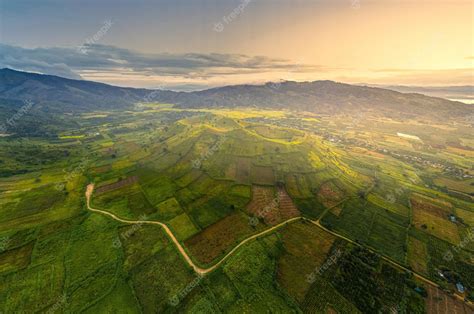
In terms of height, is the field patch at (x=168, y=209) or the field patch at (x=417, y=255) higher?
the field patch at (x=168, y=209)

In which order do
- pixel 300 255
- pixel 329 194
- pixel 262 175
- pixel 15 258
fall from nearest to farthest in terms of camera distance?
pixel 15 258, pixel 300 255, pixel 329 194, pixel 262 175

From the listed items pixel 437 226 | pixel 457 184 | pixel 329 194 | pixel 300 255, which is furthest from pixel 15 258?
pixel 457 184


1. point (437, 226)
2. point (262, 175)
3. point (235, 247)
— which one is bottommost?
point (437, 226)

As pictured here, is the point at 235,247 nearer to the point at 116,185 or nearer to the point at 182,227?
the point at 182,227

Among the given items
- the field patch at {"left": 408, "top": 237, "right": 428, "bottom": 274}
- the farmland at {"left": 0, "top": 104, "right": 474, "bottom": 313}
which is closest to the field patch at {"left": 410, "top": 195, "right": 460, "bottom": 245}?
the farmland at {"left": 0, "top": 104, "right": 474, "bottom": 313}

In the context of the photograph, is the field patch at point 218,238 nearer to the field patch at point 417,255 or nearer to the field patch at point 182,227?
the field patch at point 182,227

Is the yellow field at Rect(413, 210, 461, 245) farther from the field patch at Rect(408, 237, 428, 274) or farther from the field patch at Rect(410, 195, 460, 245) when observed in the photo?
the field patch at Rect(408, 237, 428, 274)

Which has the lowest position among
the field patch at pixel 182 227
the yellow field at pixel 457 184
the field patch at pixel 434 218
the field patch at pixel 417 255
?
the yellow field at pixel 457 184

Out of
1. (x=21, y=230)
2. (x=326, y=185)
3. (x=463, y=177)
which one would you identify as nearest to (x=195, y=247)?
(x=21, y=230)

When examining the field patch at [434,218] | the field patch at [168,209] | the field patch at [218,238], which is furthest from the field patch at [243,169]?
the field patch at [434,218]
